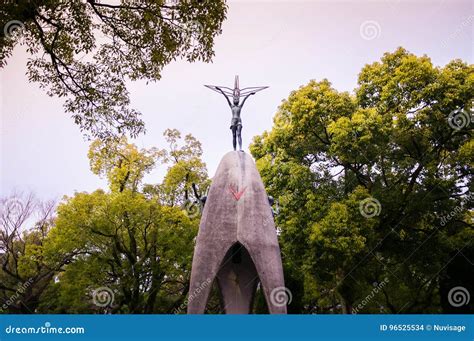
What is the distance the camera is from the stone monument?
37.2 feet

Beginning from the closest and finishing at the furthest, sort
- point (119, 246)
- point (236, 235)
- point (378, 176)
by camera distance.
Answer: point (236, 235) < point (378, 176) < point (119, 246)

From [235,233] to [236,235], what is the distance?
0.07 metres

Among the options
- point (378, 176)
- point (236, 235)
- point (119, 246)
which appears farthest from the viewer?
point (119, 246)

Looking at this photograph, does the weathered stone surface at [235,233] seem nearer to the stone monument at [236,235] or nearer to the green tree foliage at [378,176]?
the stone monument at [236,235]

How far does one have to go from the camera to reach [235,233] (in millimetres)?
11820

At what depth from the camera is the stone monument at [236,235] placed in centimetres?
1134

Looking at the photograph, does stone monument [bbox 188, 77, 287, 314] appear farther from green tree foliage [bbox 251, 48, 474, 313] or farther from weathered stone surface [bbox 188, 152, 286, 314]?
green tree foliage [bbox 251, 48, 474, 313]

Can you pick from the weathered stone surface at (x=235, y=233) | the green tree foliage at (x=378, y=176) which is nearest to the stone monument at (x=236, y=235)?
the weathered stone surface at (x=235, y=233)

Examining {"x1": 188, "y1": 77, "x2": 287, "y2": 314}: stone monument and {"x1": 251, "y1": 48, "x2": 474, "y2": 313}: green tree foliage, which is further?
{"x1": 251, "y1": 48, "x2": 474, "y2": 313}: green tree foliage

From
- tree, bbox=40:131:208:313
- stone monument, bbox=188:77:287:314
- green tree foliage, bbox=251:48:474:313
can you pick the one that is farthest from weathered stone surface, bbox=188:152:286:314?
tree, bbox=40:131:208:313

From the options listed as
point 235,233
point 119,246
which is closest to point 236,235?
point 235,233

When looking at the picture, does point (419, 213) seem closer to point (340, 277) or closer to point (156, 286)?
point (340, 277)

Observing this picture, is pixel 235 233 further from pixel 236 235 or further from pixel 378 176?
pixel 378 176

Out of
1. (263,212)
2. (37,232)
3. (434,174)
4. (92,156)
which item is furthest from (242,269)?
(37,232)
